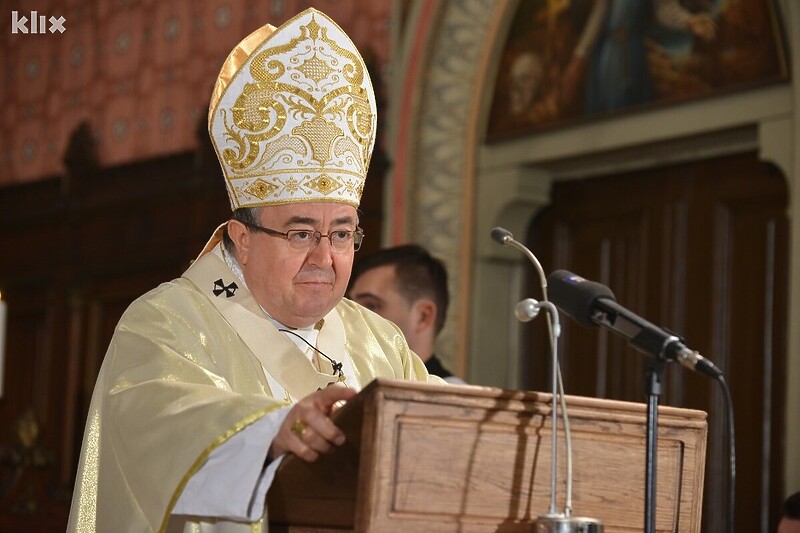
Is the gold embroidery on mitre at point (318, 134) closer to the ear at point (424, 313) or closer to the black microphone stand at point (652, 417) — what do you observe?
the black microphone stand at point (652, 417)

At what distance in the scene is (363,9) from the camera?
8.32m

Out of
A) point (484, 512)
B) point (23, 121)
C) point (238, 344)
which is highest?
point (23, 121)

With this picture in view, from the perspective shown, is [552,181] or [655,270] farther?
[552,181]

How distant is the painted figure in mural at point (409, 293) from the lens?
5637 millimetres

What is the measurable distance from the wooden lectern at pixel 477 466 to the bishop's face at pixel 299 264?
1.81ft

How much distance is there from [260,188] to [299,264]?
261mm

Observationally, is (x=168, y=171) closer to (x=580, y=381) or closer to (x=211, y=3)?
(x=211, y=3)

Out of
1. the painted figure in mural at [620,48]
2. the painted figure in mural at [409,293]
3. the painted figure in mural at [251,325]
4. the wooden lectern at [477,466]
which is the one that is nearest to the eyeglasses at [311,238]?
the painted figure in mural at [251,325]

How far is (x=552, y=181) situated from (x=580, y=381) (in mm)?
1061

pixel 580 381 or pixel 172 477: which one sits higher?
pixel 580 381

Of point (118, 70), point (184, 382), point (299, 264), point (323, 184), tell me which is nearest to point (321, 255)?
point (299, 264)

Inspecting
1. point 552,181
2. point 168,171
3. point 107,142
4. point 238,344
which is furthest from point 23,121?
point 238,344

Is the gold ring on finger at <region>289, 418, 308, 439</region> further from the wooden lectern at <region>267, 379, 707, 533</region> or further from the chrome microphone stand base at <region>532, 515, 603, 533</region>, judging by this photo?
the chrome microphone stand base at <region>532, 515, 603, 533</region>

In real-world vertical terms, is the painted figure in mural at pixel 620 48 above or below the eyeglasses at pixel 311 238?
above
